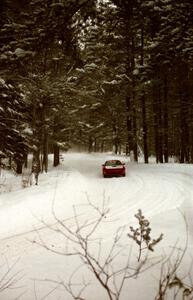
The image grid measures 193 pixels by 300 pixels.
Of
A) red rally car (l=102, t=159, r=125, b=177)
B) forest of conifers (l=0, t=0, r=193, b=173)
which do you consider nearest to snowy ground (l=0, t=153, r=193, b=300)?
forest of conifers (l=0, t=0, r=193, b=173)

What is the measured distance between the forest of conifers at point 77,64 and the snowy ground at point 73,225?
323 cm

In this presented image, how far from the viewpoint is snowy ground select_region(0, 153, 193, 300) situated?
598 centimetres

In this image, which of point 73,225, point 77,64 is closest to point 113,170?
point 73,225

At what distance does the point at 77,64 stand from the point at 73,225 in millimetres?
4261

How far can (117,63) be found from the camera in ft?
122

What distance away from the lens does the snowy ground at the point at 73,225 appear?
19.6 ft

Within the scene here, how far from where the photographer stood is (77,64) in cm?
1091

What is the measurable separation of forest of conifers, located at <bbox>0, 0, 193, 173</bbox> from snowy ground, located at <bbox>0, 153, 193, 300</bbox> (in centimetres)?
323

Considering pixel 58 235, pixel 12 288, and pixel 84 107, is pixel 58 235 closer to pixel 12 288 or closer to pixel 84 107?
pixel 12 288

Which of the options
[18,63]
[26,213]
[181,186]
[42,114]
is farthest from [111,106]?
[18,63]

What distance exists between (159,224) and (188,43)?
15.3 feet

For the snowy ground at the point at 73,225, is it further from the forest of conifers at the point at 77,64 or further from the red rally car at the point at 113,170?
the red rally car at the point at 113,170

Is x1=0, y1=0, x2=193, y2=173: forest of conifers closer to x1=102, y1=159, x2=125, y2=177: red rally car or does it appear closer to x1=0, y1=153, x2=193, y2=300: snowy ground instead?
x1=0, y1=153, x2=193, y2=300: snowy ground

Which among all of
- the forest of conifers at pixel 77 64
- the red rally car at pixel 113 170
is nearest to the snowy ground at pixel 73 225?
the forest of conifers at pixel 77 64
